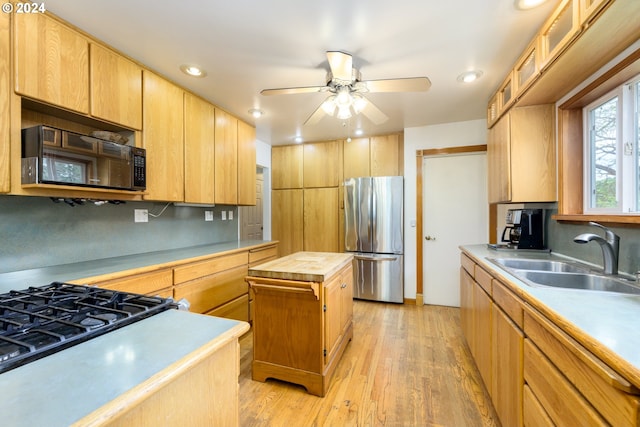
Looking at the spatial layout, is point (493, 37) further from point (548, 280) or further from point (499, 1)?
point (548, 280)

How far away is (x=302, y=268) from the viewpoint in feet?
6.35

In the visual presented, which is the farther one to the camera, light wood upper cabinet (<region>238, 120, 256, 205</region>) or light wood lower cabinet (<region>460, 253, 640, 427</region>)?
light wood upper cabinet (<region>238, 120, 256, 205</region>)

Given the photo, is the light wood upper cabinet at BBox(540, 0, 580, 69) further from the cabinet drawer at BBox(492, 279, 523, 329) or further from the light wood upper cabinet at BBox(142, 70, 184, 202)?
the light wood upper cabinet at BBox(142, 70, 184, 202)

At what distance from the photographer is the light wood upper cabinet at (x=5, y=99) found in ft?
4.45

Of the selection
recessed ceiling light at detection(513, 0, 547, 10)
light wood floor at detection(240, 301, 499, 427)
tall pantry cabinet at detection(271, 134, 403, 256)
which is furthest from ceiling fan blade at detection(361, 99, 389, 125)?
light wood floor at detection(240, 301, 499, 427)

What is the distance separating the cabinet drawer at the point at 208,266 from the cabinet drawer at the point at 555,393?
2.23 meters

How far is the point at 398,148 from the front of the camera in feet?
12.5

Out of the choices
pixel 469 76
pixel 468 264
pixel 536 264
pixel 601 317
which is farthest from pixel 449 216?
pixel 601 317

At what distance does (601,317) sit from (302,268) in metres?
1.51

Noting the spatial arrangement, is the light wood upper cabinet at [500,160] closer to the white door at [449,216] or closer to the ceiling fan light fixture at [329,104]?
the white door at [449,216]

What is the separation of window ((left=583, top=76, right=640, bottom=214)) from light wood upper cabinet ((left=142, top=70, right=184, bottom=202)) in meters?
3.20

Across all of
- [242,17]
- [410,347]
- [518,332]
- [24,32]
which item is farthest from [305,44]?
[410,347]

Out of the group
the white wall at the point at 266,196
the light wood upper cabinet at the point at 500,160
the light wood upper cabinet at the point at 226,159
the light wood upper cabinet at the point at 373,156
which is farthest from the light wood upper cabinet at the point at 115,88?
the light wood upper cabinet at the point at 500,160

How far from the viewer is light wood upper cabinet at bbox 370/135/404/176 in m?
3.80
